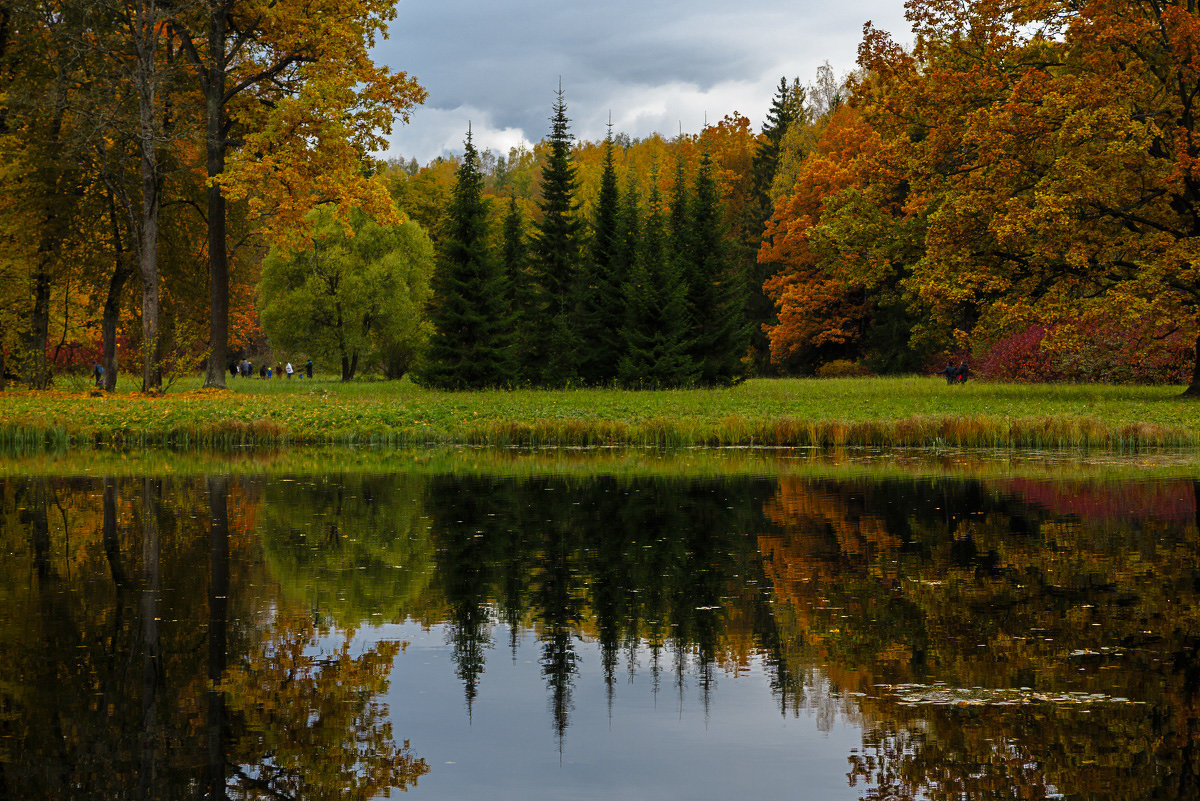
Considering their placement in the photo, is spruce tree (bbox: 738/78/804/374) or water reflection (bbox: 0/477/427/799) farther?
spruce tree (bbox: 738/78/804/374)

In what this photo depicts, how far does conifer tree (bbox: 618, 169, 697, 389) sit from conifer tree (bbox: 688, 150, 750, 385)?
99 cm

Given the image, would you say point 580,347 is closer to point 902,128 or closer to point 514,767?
point 902,128

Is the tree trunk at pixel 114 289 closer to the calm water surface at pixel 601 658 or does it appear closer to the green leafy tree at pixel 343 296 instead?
the green leafy tree at pixel 343 296

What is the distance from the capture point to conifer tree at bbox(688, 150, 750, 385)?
44.5 metres

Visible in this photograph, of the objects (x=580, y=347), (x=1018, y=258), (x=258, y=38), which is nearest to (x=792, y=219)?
(x=580, y=347)

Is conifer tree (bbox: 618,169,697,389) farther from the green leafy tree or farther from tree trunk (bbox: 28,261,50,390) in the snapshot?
tree trunk (bbox: 28,261,50,390)

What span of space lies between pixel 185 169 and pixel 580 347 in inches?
667

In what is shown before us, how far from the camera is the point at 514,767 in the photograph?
16.4 feet

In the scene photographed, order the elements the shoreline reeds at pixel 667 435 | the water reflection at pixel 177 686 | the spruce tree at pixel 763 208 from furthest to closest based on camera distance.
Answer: the spruce tree at pixel 763 208 < the shoreline reeds at pixel 667 435 < the water reflection at pixel 177 686

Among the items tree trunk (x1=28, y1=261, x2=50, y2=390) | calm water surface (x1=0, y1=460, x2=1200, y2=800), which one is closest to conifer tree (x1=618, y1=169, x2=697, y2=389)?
tree trunk (x1=28, y1=261, x2=50, y2=390)

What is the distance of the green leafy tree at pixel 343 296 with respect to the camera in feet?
201

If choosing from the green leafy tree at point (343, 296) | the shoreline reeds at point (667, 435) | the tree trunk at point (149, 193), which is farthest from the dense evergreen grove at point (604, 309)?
the shoreline reeds at point (667, 435)

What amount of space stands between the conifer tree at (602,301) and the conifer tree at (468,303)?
344cm

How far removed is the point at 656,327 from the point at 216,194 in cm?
1719
